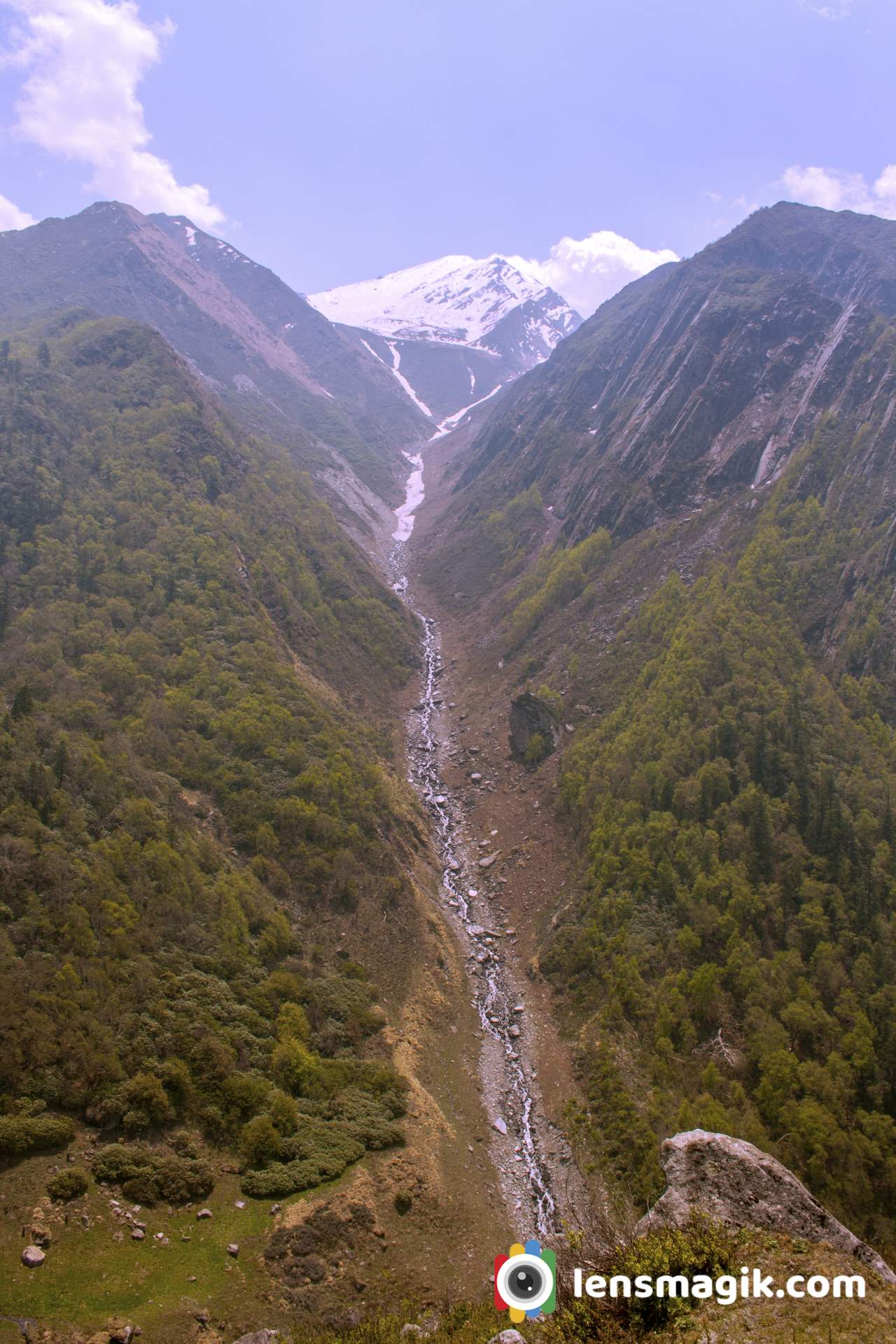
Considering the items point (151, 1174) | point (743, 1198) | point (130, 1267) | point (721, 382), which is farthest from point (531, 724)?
point (721, 382)

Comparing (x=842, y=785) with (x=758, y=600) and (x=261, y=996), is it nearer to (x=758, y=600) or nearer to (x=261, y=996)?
(x=758, y=600)

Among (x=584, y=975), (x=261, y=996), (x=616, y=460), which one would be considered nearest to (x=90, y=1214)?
(x=261, y=996)

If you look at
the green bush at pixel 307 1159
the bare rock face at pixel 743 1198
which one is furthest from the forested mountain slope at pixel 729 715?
the bare rock face at pixel 743 1198

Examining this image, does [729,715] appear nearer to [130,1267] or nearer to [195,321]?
[130,1267]

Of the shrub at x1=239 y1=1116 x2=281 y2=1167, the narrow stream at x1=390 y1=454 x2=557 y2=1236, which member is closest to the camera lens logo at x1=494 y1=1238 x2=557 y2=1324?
the narrow stream at x1=390 y1=454 x2=557 y2=1236

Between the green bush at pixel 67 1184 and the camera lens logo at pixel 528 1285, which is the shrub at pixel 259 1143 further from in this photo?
the camera lens logo at pixel 528 1285
